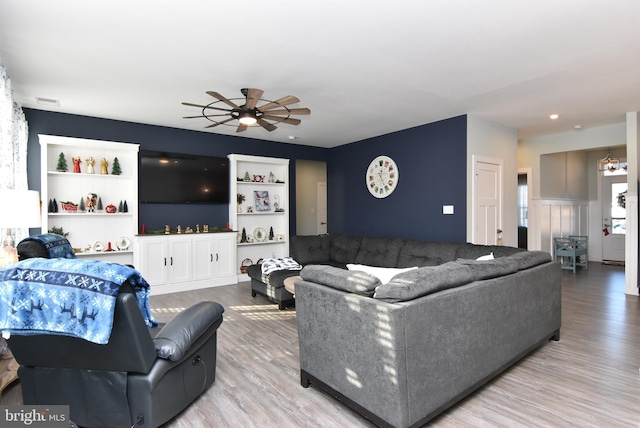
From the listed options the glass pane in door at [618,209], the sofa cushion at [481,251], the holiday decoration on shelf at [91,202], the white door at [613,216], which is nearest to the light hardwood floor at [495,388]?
the sofa cushion at [481,251]

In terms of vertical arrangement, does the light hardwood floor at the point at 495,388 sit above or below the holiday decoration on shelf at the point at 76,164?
below

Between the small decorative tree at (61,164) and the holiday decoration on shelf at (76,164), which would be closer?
the small decorative tree at (61,164)

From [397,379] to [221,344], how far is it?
6.63ft

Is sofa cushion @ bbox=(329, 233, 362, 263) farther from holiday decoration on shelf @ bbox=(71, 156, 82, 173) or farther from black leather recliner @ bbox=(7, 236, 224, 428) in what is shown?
holiday decoration on shelf @ bbox=(71, 156, 82, 173)

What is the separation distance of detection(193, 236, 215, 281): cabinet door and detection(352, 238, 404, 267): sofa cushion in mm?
2360

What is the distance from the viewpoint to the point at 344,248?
18.5 feet

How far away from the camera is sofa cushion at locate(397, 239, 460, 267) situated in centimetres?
425

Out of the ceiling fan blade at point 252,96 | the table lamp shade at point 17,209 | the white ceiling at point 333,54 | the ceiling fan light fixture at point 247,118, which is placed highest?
the white ceiling at point 333,54

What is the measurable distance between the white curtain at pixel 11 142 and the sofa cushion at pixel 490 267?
12.6 feet

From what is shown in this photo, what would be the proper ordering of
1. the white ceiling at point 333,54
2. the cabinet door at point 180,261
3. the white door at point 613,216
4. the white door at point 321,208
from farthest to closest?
1. the white door at point 321,208
2. the white door at point 613,216
3. the cabinet door at point 180,261
4. the white ceiling at point 333,54

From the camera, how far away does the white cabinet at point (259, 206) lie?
20.4ft

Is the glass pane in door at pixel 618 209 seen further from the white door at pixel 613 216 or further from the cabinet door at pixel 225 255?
the cabinet door at pixel 225 255

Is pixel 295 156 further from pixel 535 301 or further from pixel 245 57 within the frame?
pixel 535 301

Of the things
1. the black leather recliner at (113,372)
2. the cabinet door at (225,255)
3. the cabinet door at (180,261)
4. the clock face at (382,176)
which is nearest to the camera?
the black leather recliner at (113,372)
